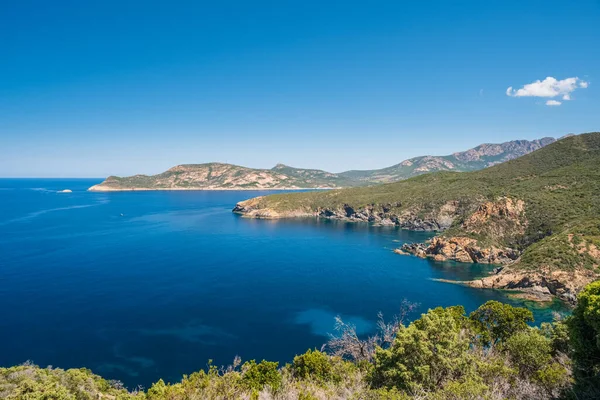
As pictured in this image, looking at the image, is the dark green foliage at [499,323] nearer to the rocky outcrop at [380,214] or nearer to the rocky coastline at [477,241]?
the rocky coastline at [477,241]

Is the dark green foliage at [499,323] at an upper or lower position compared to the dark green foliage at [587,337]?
lower

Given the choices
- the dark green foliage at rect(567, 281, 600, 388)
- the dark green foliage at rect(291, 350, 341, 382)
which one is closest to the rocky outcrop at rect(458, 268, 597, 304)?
the dark green foliage at rect(567, 281, 600, 388)

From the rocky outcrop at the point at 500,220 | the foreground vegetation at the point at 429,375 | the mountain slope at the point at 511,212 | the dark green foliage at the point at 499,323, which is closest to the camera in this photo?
the foreground vegetation at the point at 429,375

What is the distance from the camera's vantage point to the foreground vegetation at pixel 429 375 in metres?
19.1

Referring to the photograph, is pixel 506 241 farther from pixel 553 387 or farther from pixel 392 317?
pixel 553 387

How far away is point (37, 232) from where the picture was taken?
128m

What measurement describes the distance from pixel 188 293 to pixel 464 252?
77277 mm

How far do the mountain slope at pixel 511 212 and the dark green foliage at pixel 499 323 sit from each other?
40.7 meters

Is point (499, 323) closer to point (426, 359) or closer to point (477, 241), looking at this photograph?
point (426, 359)

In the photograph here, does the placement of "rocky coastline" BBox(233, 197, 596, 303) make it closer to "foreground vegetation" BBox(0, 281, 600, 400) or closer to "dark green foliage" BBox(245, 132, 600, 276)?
"dark green foliage" BBox(245, 132, 600, 276)

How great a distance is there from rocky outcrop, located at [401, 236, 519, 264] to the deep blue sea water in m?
4.48

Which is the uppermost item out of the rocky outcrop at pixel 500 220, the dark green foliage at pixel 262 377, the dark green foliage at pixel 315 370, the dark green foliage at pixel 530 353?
the rocky outcrop at pixel 500 220

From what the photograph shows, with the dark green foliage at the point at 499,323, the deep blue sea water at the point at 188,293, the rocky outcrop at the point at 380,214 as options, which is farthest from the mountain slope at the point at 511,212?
the dark green foliage at the point at 499,323

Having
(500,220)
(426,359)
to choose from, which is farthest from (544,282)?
(426,359)
